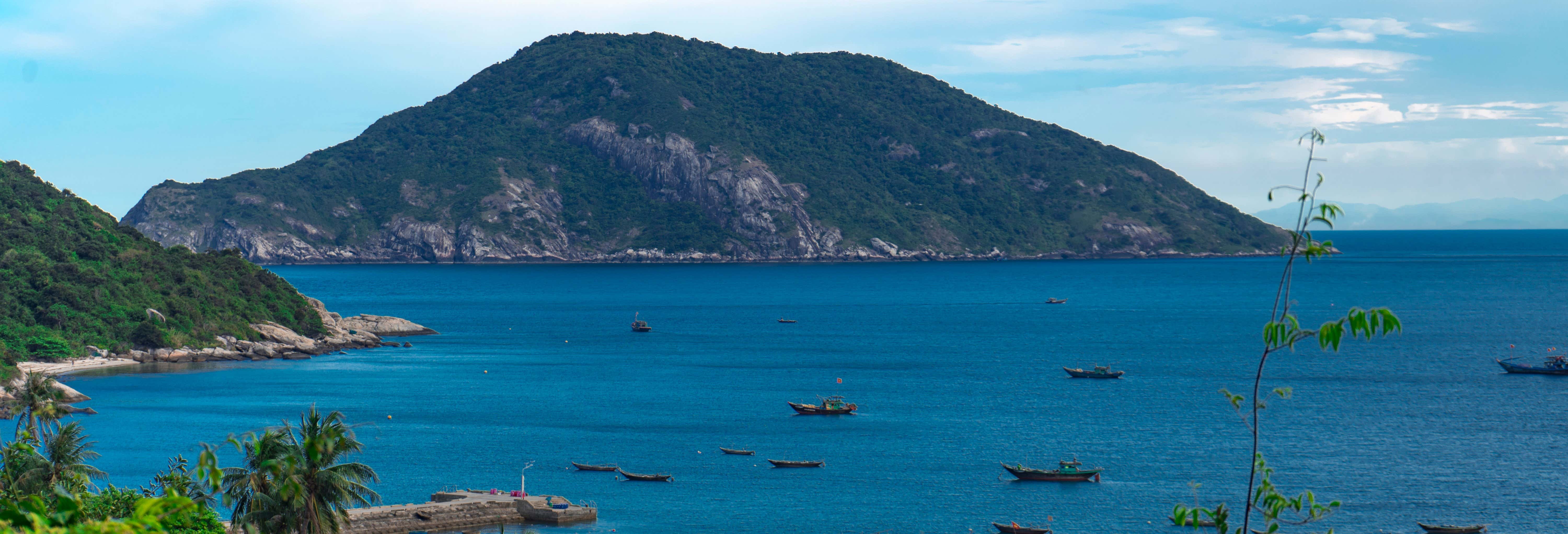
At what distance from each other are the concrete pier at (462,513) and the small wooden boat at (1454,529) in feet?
161

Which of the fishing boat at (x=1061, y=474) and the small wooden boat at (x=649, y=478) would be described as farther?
the small wooden boat at (x=649, y=478)

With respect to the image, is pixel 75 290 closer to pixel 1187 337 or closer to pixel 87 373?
pixel 87 373

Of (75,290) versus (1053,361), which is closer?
(75,290)

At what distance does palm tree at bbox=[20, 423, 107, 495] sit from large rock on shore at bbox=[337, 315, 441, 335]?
13521 centimetres

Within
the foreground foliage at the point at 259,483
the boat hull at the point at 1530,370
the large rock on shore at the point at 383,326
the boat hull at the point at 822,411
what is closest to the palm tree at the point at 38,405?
the foreground foliage at the point at 259,483

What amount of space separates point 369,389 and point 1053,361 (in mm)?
83008

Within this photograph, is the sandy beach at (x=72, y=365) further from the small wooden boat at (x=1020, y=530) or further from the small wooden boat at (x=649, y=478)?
the small wooden boat at (x=1020, y=530)

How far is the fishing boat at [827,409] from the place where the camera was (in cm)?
11356

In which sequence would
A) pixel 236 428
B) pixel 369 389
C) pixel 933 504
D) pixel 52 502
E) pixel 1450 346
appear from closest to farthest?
1. pixel 52 502
2. pixel 933 504
3. pixel 236 428
4. pixel 369 389
5. pixel 1450 346

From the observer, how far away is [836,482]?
84562 mm

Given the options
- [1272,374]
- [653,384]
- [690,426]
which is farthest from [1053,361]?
[690,426]

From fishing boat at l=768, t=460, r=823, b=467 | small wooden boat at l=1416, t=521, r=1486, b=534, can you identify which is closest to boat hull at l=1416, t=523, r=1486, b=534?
small wooden boat at l=1416, t=521, r=1486, b=534

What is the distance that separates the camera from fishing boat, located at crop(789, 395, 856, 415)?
113562mm

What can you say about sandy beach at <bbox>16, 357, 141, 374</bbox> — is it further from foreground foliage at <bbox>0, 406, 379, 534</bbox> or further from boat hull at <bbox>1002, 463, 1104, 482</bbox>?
boat hull at <bbox>1002, 463, 1104, 482</bbox>
